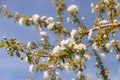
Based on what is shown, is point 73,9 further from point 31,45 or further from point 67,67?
point 67,67

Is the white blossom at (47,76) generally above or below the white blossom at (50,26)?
below

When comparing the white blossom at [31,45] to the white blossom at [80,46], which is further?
the white blossom at [31,45]

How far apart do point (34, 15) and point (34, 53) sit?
4.63 feet

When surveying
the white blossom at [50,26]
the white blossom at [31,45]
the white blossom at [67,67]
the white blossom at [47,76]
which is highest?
the white blossom at [50,26]

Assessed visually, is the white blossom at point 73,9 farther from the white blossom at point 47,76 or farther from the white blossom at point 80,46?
the white blossom at point 47,76

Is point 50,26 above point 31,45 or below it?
above

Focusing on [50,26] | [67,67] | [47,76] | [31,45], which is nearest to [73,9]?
[50,26]

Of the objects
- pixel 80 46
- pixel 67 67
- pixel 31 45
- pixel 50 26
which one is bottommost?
pixel 67 67

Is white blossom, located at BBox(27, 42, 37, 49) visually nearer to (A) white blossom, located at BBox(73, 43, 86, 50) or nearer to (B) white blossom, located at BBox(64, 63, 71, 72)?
(B) white blossom, located at BBox(64, 63, 71, 72)

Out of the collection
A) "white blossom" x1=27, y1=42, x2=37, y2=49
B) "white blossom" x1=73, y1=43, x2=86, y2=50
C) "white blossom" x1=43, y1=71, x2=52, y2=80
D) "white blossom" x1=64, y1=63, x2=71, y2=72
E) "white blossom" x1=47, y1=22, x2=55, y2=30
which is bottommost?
"white blossom" x1=64, y1=63, x2=71, y2=72

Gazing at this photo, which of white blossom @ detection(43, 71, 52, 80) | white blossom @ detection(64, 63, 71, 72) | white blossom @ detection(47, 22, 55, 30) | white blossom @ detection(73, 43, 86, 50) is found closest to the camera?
white blossom @ detection(73, 43, 86, 50)

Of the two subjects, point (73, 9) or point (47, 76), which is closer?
point (47, 76)

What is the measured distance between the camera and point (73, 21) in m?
11.5

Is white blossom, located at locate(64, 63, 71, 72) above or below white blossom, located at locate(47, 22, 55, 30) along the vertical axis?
below
